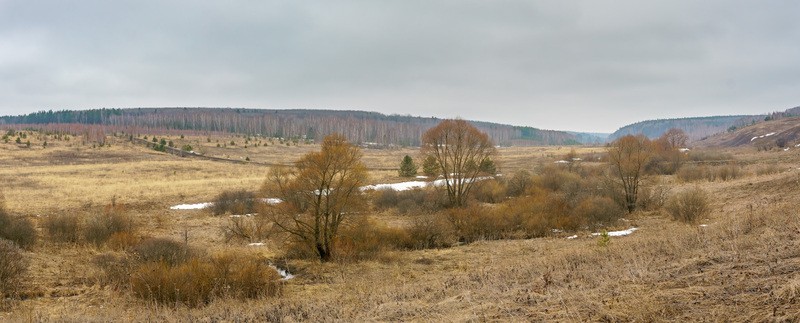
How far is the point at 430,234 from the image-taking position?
82.8 feet

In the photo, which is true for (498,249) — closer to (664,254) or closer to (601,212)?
(601,212)

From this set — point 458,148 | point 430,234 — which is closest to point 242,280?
point 430,234

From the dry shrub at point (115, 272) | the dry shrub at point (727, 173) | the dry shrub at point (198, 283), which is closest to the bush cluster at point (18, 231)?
the dry shrub at point (115, 272)

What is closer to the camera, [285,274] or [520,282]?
[520,282]

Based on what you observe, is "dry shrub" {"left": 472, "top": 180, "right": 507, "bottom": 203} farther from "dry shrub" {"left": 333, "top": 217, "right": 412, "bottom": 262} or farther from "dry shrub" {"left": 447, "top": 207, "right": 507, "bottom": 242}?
"dry shrub" {"left": 333, "top": 217, "right": 412, "bottom": 262}

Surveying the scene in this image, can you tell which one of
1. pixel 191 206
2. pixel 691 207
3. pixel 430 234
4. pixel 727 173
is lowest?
pixel 191 206

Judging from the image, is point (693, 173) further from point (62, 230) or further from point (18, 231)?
point (18, 231)

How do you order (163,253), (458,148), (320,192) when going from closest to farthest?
(163,253), (320,192), (458,148)

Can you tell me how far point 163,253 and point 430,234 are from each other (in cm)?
1345

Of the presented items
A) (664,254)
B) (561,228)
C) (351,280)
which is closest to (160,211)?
(351,280)

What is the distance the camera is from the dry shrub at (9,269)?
13.7 m

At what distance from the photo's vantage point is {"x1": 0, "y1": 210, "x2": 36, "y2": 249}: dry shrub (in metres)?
20.1

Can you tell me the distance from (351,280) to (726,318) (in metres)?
12.6

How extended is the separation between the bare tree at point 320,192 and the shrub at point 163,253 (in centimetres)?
438
